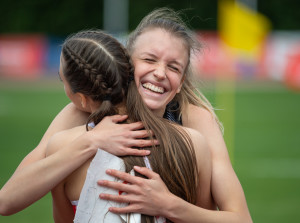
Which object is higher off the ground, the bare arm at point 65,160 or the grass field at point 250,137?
the bare arm at point 65,160

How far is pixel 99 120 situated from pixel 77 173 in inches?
10.0

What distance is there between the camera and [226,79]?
24.1 m

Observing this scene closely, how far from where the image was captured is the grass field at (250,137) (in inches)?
293

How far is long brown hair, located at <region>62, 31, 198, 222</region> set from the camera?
2.31 meters

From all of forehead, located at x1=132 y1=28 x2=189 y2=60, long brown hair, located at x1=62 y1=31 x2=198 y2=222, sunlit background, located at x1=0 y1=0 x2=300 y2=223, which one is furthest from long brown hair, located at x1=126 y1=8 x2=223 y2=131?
long brown hair, located at x1=62 y1=31 x2=198 y2=222

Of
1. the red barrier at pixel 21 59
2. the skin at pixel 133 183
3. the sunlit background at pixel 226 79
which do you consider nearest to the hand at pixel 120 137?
the skin at pixel 133 183

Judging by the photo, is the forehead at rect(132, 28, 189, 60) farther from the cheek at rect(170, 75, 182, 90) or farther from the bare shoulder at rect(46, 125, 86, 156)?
the bare shoulder at rect(46, 125, 86, 156)

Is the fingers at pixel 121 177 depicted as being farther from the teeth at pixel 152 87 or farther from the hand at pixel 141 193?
the teeth at pixel 152 87

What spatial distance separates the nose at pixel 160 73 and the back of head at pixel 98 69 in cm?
19

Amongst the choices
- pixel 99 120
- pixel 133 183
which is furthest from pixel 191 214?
pixel 99 120

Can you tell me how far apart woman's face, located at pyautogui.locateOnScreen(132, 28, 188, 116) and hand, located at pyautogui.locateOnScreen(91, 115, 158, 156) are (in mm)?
259

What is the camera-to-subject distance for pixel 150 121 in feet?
7.85

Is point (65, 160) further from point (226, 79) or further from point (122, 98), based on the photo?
point (226, 79)

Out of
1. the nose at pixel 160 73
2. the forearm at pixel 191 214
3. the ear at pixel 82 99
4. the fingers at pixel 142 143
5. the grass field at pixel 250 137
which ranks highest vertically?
the nose at pixel 160 73
